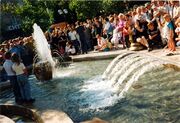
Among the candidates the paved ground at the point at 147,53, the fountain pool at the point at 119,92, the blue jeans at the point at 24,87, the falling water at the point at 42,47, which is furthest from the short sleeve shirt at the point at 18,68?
the falling water at the point at 42,47

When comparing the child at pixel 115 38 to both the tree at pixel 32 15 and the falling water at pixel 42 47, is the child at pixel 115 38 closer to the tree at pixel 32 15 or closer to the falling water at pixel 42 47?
the falling water at pixel 42 47

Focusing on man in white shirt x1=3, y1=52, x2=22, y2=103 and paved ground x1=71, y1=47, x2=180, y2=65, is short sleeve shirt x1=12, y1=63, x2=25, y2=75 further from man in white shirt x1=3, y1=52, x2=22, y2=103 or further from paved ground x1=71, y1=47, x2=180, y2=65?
paved ground x1=71, y1=47, x2=180, y2=65

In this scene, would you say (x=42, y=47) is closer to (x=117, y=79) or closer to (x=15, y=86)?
(x=117, y=79)

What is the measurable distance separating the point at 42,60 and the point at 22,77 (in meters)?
7.63

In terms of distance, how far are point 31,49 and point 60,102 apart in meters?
10.3

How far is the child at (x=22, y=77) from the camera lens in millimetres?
12367

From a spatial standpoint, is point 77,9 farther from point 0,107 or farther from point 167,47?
point 0,107

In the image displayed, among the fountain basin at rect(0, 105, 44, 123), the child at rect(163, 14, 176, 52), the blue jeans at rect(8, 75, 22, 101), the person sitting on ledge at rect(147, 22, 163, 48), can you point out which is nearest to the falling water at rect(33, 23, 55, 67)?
the person sitting on ledge at rect(147, 22, 163, 48)

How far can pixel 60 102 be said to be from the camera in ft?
39.5

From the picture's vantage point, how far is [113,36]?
20.6 m

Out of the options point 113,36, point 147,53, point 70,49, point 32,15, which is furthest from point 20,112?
point 32,15

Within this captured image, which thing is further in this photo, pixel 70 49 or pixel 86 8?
pixel 86 8

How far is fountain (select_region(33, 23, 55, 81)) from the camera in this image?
1642 centimetres

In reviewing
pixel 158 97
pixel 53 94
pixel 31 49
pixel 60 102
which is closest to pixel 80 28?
pixel 31 49
